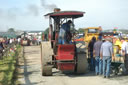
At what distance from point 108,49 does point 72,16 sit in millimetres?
2017

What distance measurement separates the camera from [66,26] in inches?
371

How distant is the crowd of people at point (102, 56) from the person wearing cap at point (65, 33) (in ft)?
3.85

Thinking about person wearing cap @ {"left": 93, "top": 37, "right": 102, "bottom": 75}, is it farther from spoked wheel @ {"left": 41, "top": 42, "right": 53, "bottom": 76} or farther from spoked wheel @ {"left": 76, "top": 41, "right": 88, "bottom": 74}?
spoked wheel @ {"left": 41, "top": 42, "right": 53, "bottom": 76}

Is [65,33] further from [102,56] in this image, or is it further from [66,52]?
[102,56]

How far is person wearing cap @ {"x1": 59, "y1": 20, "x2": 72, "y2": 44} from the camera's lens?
9336 mm

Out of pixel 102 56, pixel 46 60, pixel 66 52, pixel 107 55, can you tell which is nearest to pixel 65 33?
pixel 66 52

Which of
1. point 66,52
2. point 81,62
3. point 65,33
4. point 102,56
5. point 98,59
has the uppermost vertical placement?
point 65,33

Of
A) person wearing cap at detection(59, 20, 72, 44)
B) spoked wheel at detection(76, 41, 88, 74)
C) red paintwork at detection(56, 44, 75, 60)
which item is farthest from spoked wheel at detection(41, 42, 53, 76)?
spoked wheel at detection(76, 41, 88, 74)

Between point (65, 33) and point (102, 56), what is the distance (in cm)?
171

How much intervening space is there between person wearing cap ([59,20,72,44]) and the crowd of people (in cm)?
117

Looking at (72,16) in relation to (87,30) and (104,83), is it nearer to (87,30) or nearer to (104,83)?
(104,83)

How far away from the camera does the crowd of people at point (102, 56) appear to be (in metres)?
8.94

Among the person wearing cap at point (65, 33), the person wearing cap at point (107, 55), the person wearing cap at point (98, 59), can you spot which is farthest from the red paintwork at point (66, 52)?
the person wearing cap at point (107, 55)

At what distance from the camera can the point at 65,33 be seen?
9.36 metres
